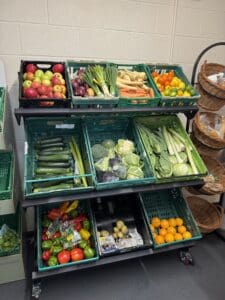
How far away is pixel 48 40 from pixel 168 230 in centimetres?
176

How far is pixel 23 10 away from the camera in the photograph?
1767 mm

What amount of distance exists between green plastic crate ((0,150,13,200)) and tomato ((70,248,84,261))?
24.0 inches

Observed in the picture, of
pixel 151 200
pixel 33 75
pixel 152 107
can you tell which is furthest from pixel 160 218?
pixel 33 75

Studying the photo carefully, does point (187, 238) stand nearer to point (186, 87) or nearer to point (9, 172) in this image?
point (186, 87)

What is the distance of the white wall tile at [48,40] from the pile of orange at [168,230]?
5.09ft

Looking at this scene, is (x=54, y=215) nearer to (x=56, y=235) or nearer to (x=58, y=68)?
(x=56, y=235)

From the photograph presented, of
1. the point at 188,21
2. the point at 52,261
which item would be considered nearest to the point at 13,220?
the point at 52,261

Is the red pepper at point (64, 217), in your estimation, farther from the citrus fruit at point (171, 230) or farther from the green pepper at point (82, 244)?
the citrus fruit at point (171, 230)

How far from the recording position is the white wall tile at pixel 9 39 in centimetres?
178

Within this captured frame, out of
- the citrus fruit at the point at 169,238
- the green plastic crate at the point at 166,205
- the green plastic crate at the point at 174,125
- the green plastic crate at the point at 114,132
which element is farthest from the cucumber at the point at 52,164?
the citrus fruit at the point at 169,238

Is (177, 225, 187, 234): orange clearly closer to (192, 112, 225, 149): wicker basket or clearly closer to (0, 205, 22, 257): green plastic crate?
(192, 112, 225, 149): wicker basket

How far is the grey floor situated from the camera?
1921 mm

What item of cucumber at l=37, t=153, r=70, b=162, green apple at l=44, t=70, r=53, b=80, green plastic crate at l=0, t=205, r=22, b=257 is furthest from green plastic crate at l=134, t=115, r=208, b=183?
green plastic crate at l=0, t=205, r=22, b=257

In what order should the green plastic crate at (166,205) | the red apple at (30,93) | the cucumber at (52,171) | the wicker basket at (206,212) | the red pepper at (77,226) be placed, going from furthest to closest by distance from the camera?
the wicker basket at (206,212), the green plastic crate at (166,205), the red pepper at (77,226), the cucumber at (52,171), the red apple at (30,93)
